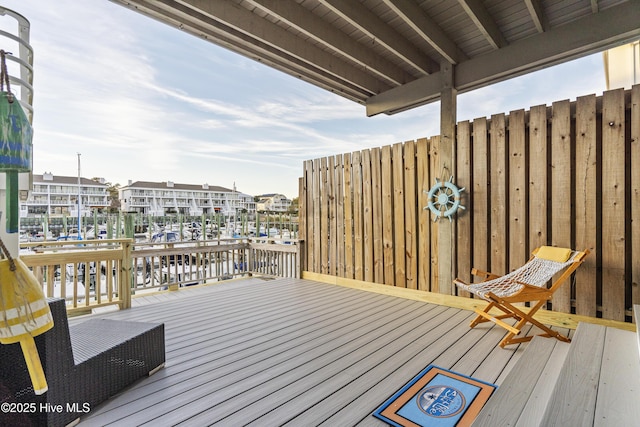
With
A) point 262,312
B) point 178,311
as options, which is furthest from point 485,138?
point 178,311

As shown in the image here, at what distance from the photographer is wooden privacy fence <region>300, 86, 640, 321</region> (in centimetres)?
278

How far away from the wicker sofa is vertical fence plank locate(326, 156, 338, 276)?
331 cm

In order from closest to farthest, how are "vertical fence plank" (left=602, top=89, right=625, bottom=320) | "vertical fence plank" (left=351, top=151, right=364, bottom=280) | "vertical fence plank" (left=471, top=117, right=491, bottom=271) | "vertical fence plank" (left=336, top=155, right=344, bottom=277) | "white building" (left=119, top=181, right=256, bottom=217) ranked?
"vertical fence plank" (left=602, top=89, right=625, bottom=320)
"vertical fence plank" (left=471, top=117, right=491, bottom=271)
"vertical fence plank" (left=351, top=151, right=364, bottom=280)
"vertical fence plank" (left=336, top=155, right=344, bottom=277)
"white building" (left=119, top=181, right=256, bottom=217)

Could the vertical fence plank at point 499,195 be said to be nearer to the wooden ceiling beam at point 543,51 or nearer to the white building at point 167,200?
the wooden ceiling beam at point 543,51

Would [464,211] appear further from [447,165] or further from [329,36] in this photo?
[329,36]

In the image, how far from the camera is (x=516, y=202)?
3346 millimetres

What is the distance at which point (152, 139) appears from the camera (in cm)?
1129

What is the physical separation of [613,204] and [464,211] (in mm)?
1335

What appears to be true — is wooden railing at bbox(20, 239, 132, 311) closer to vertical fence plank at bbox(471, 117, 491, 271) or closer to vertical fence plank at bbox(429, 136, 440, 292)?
vertical fence plank at bbox(429, 136, 440, 292)

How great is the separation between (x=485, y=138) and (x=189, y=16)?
11.5ft

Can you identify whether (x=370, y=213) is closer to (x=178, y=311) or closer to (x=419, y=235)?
(x=419, y=235)

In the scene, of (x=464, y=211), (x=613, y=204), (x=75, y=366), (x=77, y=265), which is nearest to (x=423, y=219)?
(x=464, y=211)

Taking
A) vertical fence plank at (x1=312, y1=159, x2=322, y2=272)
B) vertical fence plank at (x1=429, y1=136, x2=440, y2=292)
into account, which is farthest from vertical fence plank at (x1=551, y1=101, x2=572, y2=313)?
vertical fence plank at (x1=312, y1=159, x2=322, y2=272)

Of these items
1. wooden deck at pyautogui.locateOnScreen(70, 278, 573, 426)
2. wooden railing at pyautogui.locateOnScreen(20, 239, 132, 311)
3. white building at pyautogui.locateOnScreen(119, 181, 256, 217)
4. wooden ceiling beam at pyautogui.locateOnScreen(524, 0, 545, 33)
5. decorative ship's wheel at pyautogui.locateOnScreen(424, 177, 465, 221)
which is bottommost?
wooden deck at pyautogui.locateOnScreen(70, 278, 573, 426)
